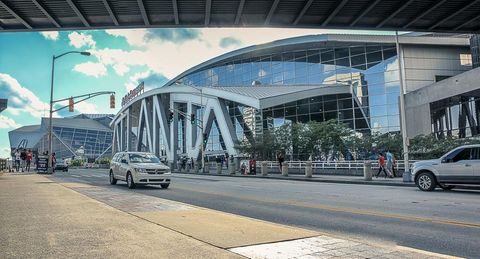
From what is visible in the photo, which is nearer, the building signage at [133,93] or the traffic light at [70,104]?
the traffic light at [70,104]

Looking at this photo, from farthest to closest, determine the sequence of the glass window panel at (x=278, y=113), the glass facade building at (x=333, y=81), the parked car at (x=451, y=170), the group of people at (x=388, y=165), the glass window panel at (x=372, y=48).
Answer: the glass window panel at (x=278, y=113) → the glass window panel at (x=372, y=48) → the glass facade building at (x=333, y=81) → the group of people at (x=388, y=165) → the parked car at (x=451, y=170)

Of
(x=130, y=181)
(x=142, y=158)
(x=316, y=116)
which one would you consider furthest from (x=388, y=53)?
(x=130, y=181)

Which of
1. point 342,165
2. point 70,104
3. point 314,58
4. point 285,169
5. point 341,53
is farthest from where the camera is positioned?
point 314,58

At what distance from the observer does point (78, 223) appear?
7.90m

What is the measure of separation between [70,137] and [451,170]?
134368 millimetres

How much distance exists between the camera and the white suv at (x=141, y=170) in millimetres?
18266

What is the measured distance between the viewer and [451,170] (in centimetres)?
1623

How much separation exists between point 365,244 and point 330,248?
25.3 inches

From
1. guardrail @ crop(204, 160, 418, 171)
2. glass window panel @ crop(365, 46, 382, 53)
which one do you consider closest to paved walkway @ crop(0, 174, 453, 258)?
guardrail @ crop(204, 160, 418, 171)

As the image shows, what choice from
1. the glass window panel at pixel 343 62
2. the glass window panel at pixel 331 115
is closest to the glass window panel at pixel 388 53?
the glass window panel at pixel 343 62

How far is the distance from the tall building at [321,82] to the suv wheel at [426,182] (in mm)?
29234

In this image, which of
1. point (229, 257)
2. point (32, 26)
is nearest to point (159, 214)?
point (229, 257)

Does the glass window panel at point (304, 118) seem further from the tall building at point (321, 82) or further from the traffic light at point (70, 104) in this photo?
the traffic light at point (70, 104)

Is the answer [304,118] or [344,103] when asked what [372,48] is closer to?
[344,103]
